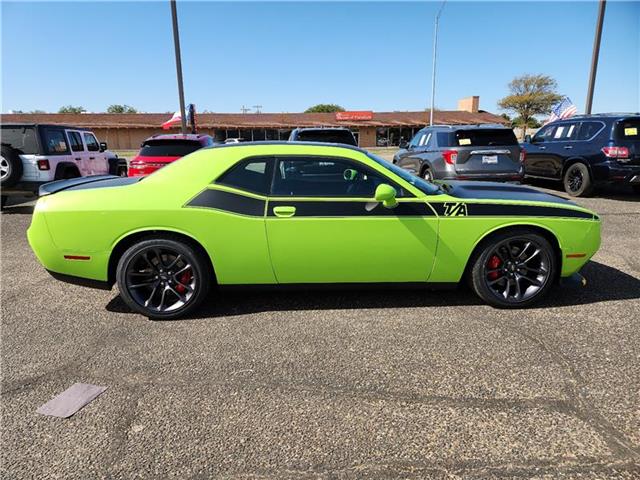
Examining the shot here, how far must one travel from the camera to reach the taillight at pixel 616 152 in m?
8.59

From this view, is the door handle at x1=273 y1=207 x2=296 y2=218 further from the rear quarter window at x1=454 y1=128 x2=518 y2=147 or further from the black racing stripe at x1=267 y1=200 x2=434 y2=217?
the rear quarter window at x1=454 y1=128 x2=518 y2=147

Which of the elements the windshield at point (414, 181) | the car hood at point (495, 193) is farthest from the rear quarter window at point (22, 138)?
the car hood at point (495, 193)

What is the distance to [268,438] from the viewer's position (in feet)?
7.14

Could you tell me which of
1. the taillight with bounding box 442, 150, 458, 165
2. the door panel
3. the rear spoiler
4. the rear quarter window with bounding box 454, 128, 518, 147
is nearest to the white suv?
the rear spoiler

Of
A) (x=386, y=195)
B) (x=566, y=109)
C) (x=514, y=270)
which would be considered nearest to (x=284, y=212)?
(x=386, y=195)

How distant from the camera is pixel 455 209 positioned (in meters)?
3.54

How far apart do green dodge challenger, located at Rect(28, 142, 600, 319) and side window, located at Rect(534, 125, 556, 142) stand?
8161 millimetres

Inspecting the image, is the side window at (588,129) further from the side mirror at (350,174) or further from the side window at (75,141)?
the side window at (75,141)

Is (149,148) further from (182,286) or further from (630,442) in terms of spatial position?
(630,442)

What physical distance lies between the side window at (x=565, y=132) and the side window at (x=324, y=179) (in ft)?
27.9

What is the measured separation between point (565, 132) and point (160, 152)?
9.40 m

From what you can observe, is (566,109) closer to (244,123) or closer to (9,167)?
(9,167)

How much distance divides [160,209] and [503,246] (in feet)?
9.66

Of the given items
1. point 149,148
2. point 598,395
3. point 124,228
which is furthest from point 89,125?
point 598,395
